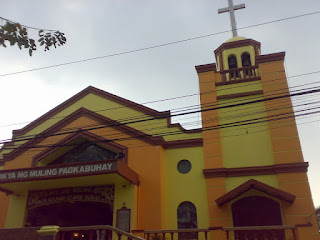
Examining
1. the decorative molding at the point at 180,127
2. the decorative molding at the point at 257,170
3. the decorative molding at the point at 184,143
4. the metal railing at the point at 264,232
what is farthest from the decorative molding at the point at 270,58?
the metal railing at the point at 264,232

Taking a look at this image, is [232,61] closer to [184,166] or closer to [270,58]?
[270,58]

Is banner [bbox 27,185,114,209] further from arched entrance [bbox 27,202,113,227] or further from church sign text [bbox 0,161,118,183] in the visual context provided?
church sign text [bbox 0,161,118,183]

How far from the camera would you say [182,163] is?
16.5 m

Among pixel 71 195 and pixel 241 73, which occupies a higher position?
pixel 241 73

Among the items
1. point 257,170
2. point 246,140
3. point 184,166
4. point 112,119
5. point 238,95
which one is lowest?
point 257,170

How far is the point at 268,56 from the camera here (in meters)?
17.0

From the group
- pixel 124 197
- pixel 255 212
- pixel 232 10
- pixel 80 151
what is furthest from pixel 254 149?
pixel 80 151

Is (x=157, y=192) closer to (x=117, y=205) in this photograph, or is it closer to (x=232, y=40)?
(x=117, y=205)

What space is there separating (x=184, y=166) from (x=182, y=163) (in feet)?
0.67

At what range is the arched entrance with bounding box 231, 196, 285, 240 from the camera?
565 inches

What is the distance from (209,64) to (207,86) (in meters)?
1.36

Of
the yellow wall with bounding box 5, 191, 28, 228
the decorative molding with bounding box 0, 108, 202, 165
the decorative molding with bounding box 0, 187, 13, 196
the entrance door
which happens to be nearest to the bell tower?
the decorative molding with bounding box 0, 108, 202, 165

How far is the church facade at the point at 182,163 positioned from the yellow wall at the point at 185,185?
0.17ft

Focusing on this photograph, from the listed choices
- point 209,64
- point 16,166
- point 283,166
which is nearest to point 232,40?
point 209,64
